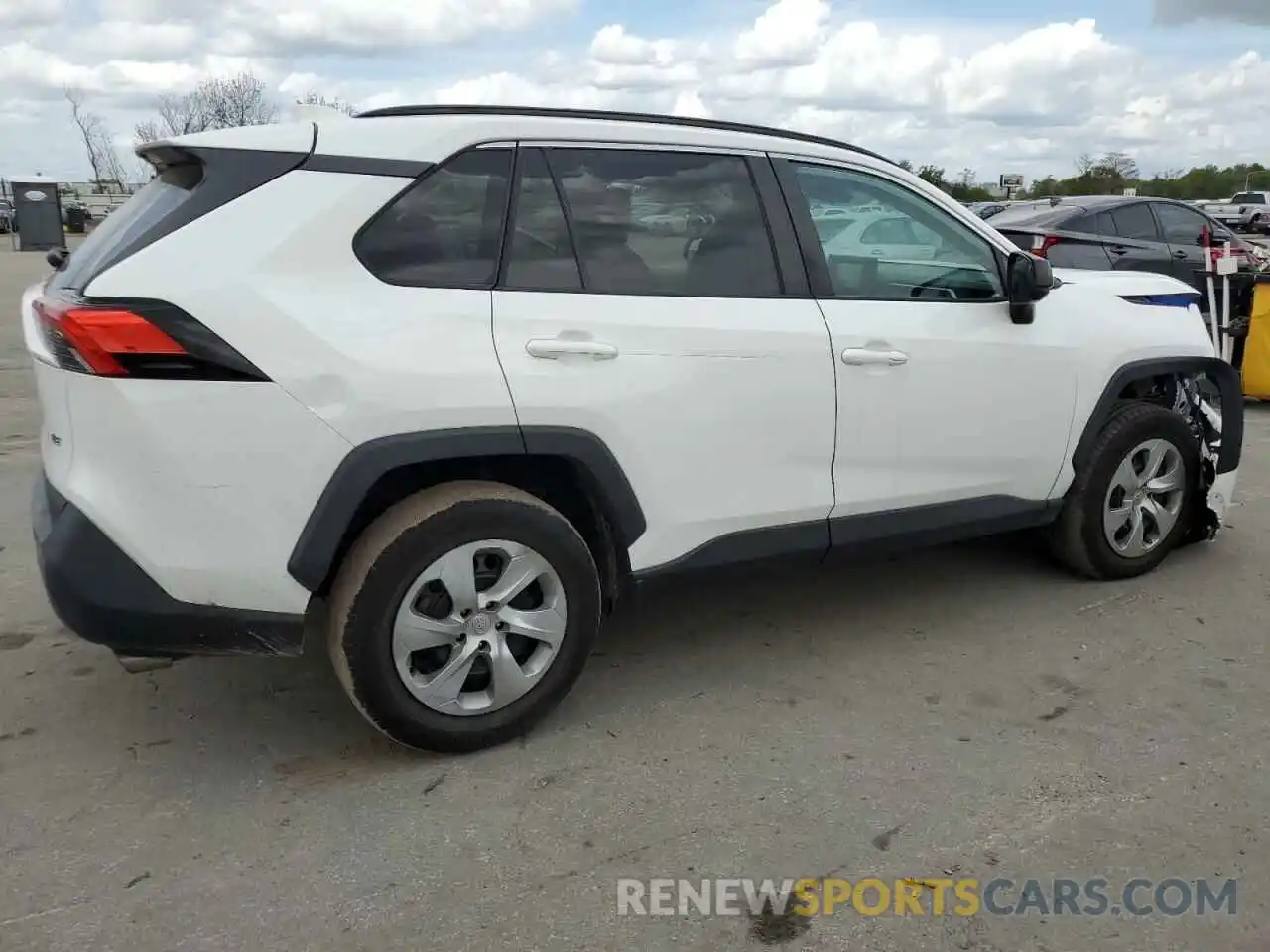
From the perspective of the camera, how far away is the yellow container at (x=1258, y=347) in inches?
321

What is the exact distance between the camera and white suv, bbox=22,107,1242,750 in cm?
269

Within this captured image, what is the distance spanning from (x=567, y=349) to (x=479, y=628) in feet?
2.72

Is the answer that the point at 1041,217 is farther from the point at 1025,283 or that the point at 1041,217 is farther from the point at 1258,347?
the point at 1025,283

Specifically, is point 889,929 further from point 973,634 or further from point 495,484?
point 973,634

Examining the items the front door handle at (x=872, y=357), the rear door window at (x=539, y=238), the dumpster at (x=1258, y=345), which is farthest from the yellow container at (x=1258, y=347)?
the rear door window at (x=539, y=238)

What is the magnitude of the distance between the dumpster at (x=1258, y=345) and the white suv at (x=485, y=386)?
17.5ft

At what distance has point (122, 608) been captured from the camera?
8.90 feet

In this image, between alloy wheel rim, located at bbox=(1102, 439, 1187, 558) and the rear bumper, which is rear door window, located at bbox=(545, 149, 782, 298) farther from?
alloy wheel rim, located at bbox=(1102, 439, 1187, 558)

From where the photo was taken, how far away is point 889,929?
2.43 meters

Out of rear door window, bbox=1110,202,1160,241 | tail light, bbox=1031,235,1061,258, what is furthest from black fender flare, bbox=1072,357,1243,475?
rear door window, bbox=1110,202,1160,241

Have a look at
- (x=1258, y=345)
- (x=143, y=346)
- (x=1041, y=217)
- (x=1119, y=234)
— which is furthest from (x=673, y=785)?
(x=1119, y=234)

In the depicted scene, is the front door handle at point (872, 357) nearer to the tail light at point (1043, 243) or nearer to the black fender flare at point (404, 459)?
the black fender flare at point (404, 459)

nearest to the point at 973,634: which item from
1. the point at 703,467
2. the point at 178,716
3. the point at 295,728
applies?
the point at 703,467

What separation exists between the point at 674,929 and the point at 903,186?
104 inches
